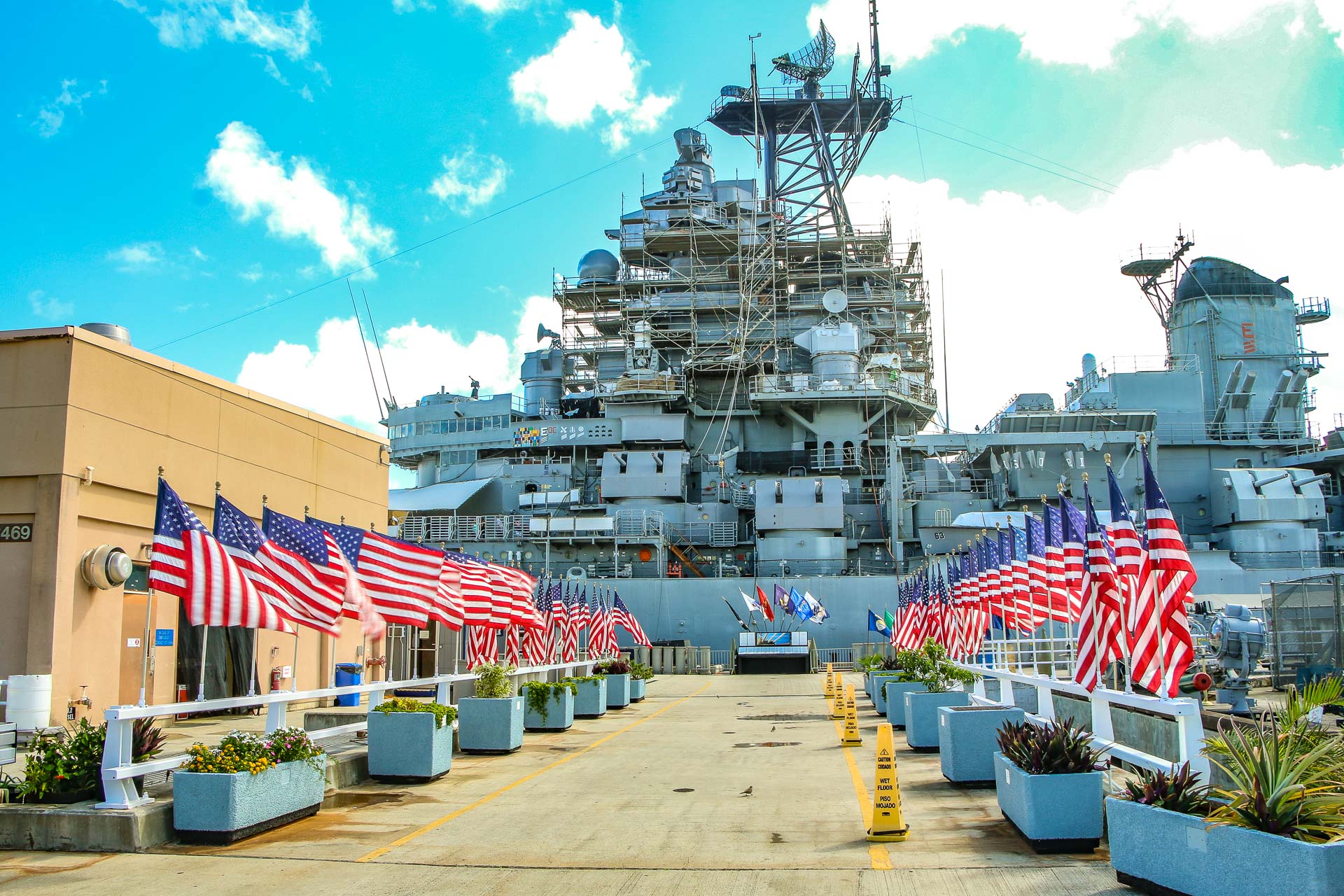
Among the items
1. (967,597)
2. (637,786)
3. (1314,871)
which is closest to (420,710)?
(637,786)

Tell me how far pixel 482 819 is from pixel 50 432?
9.43 meters

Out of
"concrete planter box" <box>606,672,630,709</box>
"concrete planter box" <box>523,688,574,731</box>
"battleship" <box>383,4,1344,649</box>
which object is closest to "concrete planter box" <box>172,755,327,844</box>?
"concrete planter box" <box>523,688,574,731</box>

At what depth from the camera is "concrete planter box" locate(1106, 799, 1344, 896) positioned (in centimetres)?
548

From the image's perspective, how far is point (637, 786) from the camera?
12.2 meters

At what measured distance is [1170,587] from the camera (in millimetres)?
9031

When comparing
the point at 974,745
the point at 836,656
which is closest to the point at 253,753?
the point at 974,745

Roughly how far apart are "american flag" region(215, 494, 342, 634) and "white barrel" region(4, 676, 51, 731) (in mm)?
4898

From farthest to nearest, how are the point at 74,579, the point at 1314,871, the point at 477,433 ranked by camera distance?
the point at 477,433, the point at 74,579, the point at 1314,871

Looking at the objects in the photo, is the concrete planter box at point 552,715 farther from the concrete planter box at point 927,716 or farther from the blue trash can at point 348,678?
the concrete planter box at point 927,716

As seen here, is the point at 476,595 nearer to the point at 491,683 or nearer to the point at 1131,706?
the point at 491,683

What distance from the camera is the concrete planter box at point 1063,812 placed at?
814 centimetres

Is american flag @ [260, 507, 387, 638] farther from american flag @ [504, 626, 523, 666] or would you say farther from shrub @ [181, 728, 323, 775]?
Result: american flag @ [504, 626, 523, 666]

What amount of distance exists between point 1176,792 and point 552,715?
13.2 m

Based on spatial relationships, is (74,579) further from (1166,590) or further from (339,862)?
(1166,590)
